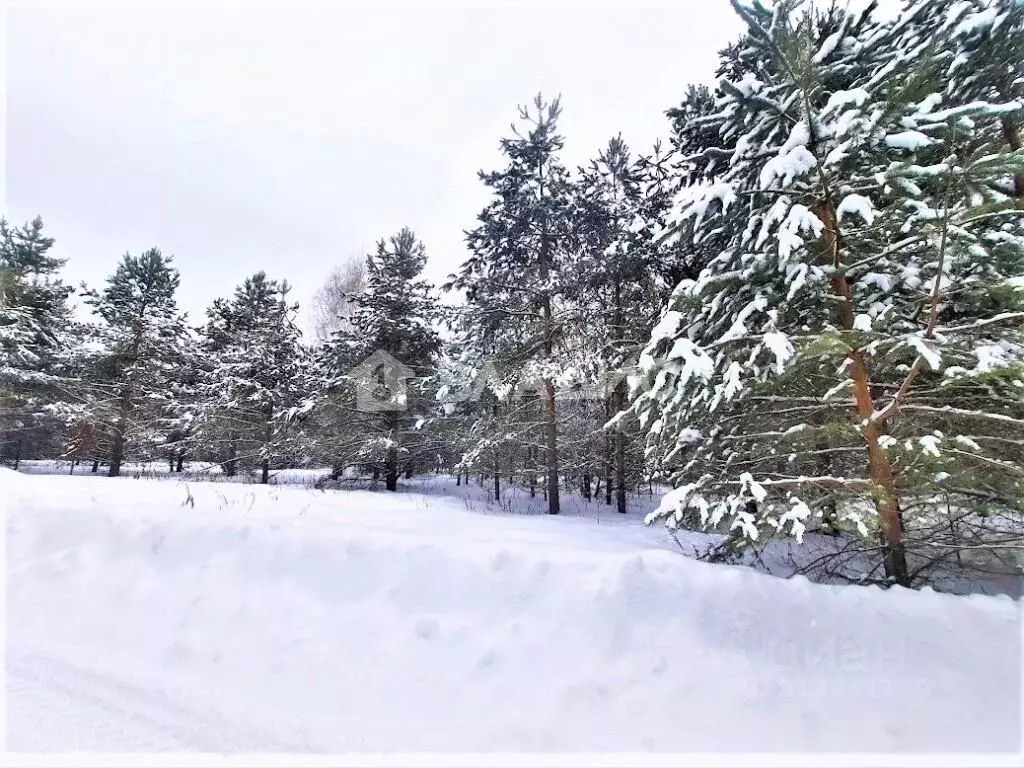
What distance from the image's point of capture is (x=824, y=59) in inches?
185

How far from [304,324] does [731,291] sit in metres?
23.7

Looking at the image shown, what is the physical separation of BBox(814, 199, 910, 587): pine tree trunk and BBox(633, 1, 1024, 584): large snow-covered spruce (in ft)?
0.07

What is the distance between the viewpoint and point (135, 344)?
1925 centimetres

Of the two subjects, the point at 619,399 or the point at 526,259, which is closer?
the point at 526,259

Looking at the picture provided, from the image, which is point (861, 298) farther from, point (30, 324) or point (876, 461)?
point (30, 324)

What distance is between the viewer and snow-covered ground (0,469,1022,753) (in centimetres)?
240

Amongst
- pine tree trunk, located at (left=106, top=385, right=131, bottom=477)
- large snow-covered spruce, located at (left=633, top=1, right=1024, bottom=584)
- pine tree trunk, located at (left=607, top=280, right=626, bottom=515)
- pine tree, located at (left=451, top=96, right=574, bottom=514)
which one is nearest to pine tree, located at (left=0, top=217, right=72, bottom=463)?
pine tree trunk, located at (left=106, top=385, right=131, bottom=477)

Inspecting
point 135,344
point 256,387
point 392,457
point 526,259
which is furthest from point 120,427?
point 526,259

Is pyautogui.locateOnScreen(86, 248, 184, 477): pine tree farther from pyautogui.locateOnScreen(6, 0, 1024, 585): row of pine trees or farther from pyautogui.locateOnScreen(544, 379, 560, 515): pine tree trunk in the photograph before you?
pyautogui.locateOnScreen(6, 0, 1024, 585): row of pine trees

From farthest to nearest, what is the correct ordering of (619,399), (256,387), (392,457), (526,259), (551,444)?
(256,387) < (392,457) < (619,399) < (526,259) < (551,444)

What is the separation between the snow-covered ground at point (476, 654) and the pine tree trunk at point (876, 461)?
0.97m

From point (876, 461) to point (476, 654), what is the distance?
3.81 metres

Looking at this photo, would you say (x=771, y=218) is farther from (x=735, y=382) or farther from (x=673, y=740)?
(x=673, y=740)

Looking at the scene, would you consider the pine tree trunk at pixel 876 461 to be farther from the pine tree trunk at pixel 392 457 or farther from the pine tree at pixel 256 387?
the pine tree at pixel 256 387
